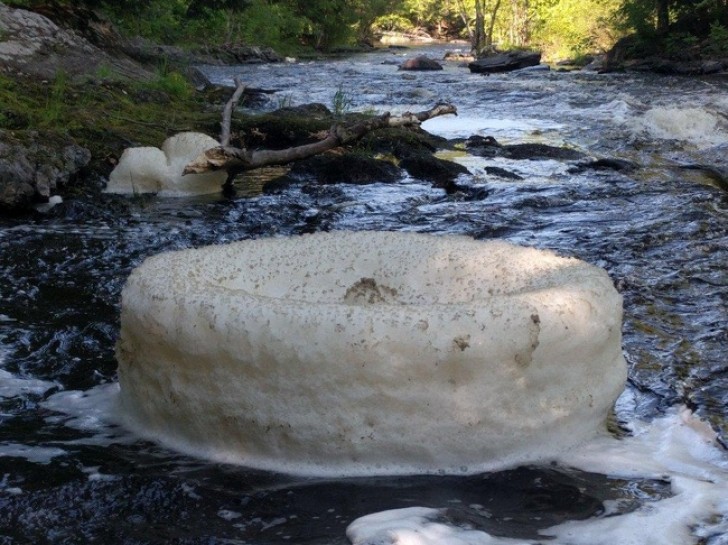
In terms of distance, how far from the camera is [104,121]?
9242 mm

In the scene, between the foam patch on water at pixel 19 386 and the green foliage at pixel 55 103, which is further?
the green foliage at pixel 55 103

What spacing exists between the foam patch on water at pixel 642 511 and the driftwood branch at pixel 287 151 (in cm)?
517

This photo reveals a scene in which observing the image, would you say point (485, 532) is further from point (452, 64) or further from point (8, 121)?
point (452, 64)

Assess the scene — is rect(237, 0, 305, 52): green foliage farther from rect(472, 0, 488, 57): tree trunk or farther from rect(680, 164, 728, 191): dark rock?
rect(680, 164, 728, 191): dark rock

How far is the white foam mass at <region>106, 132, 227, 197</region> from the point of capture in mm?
7988

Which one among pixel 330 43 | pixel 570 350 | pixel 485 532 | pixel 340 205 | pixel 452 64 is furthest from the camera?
pixel 330 43

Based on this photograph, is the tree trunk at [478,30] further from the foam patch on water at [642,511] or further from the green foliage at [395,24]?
the foam patch on water at [642,511]

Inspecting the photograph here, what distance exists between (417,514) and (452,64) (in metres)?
29.9

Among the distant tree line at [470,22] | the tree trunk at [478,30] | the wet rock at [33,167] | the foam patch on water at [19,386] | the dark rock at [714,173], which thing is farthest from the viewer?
the tree trunk at [478,30]

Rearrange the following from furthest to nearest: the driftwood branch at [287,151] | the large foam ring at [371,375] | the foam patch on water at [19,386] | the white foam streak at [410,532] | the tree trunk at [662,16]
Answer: the tree trunk at [662,16], the driftwood branch at [287,151], the foam patch on water at [19,386], the large foam ring at [371,375], the white foam streak at [410,532]

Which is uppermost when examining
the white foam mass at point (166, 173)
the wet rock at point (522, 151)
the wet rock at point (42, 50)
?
the wet rock at point (42, 50)

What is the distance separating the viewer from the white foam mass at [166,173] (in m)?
7.99

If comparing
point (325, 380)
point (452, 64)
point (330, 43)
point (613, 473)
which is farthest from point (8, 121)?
Result: point (330, 43)

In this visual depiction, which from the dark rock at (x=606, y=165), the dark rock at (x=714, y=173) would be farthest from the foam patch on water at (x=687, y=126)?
the dark rock at (x=606, y=165)
